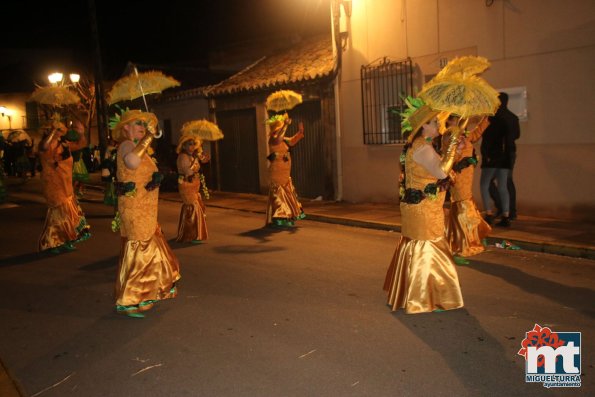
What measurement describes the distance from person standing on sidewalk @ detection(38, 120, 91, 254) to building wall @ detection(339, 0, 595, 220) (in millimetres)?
7144

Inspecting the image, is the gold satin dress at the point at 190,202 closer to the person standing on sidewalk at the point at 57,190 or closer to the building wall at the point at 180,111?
the person standing on sidewalk at the point at 57,190

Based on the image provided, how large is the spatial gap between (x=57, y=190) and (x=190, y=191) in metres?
2.01

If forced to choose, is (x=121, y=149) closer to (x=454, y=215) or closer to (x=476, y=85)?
(x=476, y=85)

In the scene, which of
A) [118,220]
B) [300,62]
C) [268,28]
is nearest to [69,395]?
[118,220]

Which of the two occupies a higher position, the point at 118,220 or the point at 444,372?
the point at 118,220

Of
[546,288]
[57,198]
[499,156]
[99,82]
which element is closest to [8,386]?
[57,198]

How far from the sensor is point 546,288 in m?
6.07

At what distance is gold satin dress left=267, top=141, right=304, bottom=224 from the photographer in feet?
33.6

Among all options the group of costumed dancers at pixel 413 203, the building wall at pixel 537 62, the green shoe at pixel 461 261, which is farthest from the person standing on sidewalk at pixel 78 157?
the building wall at pixel 537 62

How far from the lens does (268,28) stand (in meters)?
25.7

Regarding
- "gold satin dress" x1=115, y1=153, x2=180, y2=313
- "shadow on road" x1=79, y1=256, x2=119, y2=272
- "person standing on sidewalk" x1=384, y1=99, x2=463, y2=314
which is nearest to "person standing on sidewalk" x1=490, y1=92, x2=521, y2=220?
"person standing on sidewalk" x1=384, y1=99, x2=463, y2=314

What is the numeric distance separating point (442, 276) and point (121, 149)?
3.28 metres

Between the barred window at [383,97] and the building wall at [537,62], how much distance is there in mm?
360

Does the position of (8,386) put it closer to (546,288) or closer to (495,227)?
(546,288)
